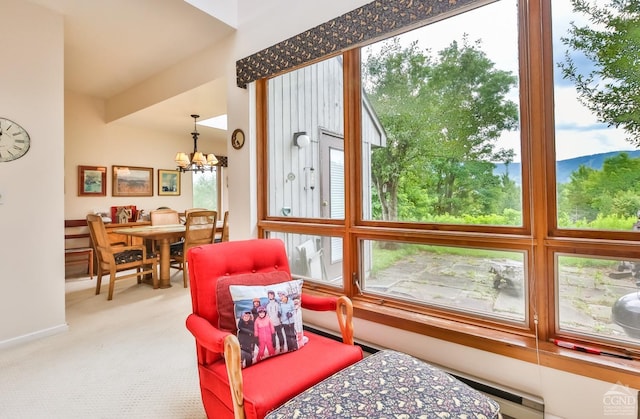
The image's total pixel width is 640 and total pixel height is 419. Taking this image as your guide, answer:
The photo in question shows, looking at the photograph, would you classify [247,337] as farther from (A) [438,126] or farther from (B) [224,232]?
(B) [224,232]

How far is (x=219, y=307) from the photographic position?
1514mm

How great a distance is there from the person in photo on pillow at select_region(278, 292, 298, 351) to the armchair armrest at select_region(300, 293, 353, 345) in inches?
6.7

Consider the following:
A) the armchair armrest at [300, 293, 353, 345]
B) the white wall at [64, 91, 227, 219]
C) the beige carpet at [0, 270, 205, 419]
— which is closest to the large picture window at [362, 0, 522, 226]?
the armchair armrest at [300, 293, 353, 345]

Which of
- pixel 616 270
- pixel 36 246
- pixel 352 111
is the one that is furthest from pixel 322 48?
pixel 36 246

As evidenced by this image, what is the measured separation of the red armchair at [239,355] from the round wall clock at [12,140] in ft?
7.03

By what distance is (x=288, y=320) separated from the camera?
153 centimetres

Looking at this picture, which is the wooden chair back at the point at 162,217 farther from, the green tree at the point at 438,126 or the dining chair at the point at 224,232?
the green tree at the point at 438,126

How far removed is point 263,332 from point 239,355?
253 mm

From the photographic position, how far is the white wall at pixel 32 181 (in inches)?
95.7

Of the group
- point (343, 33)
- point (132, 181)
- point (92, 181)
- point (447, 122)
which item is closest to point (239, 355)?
point (447, 122)

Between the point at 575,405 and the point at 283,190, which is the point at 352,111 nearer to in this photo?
the point at 283,190

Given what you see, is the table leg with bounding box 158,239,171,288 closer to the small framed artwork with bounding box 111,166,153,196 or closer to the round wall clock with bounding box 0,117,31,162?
the round wall clock with bounding box 0,117,31,162

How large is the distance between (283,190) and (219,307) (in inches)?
58.6

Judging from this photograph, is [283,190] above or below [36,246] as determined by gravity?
above
